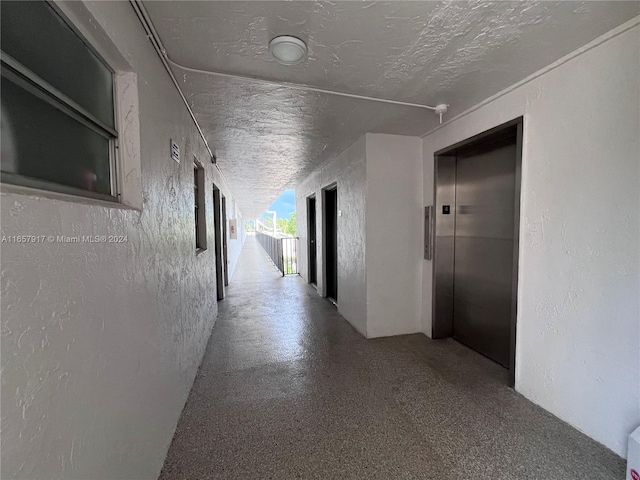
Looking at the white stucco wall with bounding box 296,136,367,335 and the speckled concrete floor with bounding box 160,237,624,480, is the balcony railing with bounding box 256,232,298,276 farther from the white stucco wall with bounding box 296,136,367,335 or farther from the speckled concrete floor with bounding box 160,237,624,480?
the speckled concrete floor with bounding box 160,237,624,480

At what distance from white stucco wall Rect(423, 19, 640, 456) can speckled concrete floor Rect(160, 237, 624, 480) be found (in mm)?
299

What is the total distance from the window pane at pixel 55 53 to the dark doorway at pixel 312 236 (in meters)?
4.79

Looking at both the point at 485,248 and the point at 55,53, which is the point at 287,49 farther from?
the point at 485,248

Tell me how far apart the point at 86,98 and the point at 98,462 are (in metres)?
1.35

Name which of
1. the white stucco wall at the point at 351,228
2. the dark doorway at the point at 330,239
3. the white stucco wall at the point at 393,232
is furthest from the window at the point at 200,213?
the dark doorway at the point at 330,239

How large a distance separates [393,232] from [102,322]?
9.22ft

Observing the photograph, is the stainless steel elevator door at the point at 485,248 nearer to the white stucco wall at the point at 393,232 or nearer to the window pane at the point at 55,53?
the white stucco wall at the point at 393,232

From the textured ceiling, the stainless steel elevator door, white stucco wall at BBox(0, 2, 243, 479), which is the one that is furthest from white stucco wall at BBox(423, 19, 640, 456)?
white stucco wall at BBox(0, 2, 243, 479)

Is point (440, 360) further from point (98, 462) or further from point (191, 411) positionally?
point (98, 462)

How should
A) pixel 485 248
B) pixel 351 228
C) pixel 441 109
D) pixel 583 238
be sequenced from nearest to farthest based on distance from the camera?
pixel 583 238
pixel 441 109
pixel 485 248
pixel 351 228

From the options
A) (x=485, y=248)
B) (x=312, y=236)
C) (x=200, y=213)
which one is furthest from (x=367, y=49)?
(x=312, y=236)

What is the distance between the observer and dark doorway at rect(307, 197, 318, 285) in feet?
19.7

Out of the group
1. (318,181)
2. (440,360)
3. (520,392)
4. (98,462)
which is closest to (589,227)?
(520,392)

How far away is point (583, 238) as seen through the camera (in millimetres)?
1686
